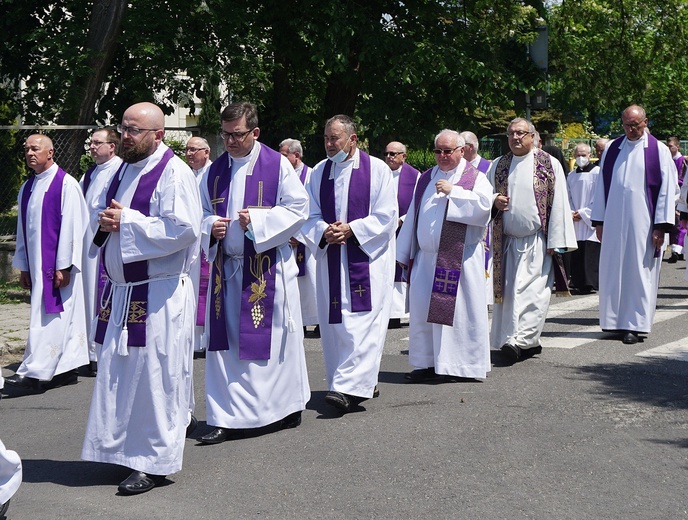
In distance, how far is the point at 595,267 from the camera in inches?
599

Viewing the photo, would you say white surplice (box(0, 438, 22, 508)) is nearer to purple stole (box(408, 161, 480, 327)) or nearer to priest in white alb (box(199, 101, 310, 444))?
priest in white alb (box(199, 101, 310, 444))

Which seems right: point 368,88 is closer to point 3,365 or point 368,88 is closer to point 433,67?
point 433,67

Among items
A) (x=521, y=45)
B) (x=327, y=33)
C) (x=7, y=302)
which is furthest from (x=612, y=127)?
(x=7, y=302)

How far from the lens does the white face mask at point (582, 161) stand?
1540cm

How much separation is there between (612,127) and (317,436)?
44060 millimetres

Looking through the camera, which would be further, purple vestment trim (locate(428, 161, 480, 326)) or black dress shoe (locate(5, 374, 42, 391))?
black dress shoe (locate(5, 374, 42, 391))

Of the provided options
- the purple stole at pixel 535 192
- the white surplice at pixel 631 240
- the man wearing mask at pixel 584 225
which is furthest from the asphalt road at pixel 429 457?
the man wearing mask at pixel 584 225

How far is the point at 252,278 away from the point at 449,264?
2208mm

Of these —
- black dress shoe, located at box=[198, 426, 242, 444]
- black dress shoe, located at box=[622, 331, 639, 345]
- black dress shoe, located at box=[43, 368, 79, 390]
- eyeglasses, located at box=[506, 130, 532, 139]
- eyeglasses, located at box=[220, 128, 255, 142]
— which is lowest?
black dress shoe, located at box=[198, 426, 242, 444]

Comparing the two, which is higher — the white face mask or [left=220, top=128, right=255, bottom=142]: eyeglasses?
the white face mask

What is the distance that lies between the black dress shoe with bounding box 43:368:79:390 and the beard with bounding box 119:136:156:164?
11.5 feet

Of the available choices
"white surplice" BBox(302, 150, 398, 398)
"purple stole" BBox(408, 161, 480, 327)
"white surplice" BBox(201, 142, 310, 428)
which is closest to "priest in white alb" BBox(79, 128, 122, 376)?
"white surplice" BBox(302, 150, 398, 398)

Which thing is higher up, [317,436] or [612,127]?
[612,127]

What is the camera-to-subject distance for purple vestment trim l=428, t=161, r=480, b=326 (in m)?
8.74
